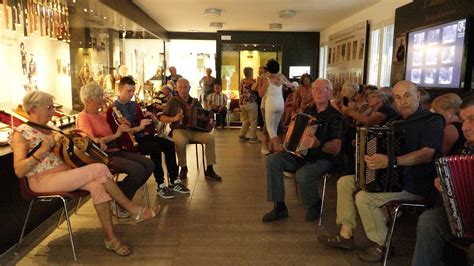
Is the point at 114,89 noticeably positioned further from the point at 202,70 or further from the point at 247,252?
the point at 202,70

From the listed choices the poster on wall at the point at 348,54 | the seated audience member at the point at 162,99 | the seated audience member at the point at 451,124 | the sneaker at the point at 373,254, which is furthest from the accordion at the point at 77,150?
the poster on wall at the point at 348,54

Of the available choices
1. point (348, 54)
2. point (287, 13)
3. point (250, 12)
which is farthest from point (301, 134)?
point (348, 54)

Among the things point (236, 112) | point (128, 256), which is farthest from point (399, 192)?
point (236, 112)

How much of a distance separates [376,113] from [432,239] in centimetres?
212

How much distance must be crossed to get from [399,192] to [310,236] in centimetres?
89

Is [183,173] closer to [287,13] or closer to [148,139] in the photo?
[148,139]

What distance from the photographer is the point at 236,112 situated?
10414 millimetres

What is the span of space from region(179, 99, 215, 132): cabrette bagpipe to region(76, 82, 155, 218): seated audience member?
1146 mm

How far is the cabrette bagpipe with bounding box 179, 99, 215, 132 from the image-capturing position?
478cm

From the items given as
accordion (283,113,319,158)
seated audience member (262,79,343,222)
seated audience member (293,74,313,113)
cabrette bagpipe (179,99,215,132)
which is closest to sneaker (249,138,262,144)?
seated audience member (293,74,313,113)

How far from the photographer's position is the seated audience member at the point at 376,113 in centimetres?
412

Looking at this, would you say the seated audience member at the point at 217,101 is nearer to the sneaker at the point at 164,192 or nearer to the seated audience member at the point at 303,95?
the seated audience member at the point at 303,95

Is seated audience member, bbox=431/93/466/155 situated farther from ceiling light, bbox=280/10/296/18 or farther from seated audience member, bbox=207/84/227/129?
seated audience member, bbox=207/84/227/129

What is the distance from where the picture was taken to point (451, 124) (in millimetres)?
2928
